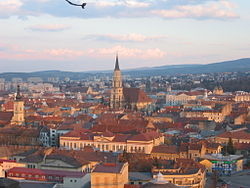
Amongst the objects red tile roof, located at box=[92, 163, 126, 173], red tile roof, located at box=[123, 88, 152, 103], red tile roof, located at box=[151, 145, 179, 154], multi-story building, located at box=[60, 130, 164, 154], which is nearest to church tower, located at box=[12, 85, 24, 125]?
multi-story building, located at box=[60, 130, 164, 154]

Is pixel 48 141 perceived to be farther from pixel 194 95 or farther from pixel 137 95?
pixel 194 95

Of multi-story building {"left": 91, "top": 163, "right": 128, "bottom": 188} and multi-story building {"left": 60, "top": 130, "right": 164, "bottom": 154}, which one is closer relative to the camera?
multi-story building {"left": 91, "top": 163, "right": 128, "bottom": 188}

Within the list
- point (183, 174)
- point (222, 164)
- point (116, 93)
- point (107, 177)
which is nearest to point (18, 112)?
point (116, 93)

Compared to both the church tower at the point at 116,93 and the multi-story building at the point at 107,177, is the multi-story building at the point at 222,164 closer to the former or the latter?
the multi-story building at the point at 107,177

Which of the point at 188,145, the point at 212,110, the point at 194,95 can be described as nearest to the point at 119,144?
the point at 188,145

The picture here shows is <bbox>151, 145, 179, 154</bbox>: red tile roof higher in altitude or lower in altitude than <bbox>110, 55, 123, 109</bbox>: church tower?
lower

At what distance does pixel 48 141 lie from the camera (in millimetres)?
51938

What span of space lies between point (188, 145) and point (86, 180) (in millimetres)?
16075

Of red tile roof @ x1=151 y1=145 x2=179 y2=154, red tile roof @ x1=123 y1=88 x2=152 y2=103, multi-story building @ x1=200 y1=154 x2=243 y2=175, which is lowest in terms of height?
multi-story building @ x1=200 y1=154 x2=243 y2=175

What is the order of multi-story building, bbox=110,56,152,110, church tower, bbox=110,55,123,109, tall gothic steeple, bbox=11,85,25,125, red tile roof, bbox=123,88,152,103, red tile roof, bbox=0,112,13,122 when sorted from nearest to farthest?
tall gothic steeple, bbox=11,85,25,125 → red tile roof, bbox=0,112,13,122 → church tower, bbox=110,55,123,109 → multi-story building, bbox=110,56,152,110 → red tile roof, bbox=123,88,152,103

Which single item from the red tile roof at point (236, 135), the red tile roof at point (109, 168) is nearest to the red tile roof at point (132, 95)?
the red tile roof at point (236, 135)

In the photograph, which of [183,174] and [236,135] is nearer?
[183,174]

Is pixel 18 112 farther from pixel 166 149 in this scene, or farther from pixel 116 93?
pixel 116 93

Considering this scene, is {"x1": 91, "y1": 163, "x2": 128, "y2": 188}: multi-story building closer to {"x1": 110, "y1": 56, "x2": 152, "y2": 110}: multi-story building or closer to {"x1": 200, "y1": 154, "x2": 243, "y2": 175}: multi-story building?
{"x1": 200, "y1": 154, "x2": 243, "y2": 175}: multi-story building
